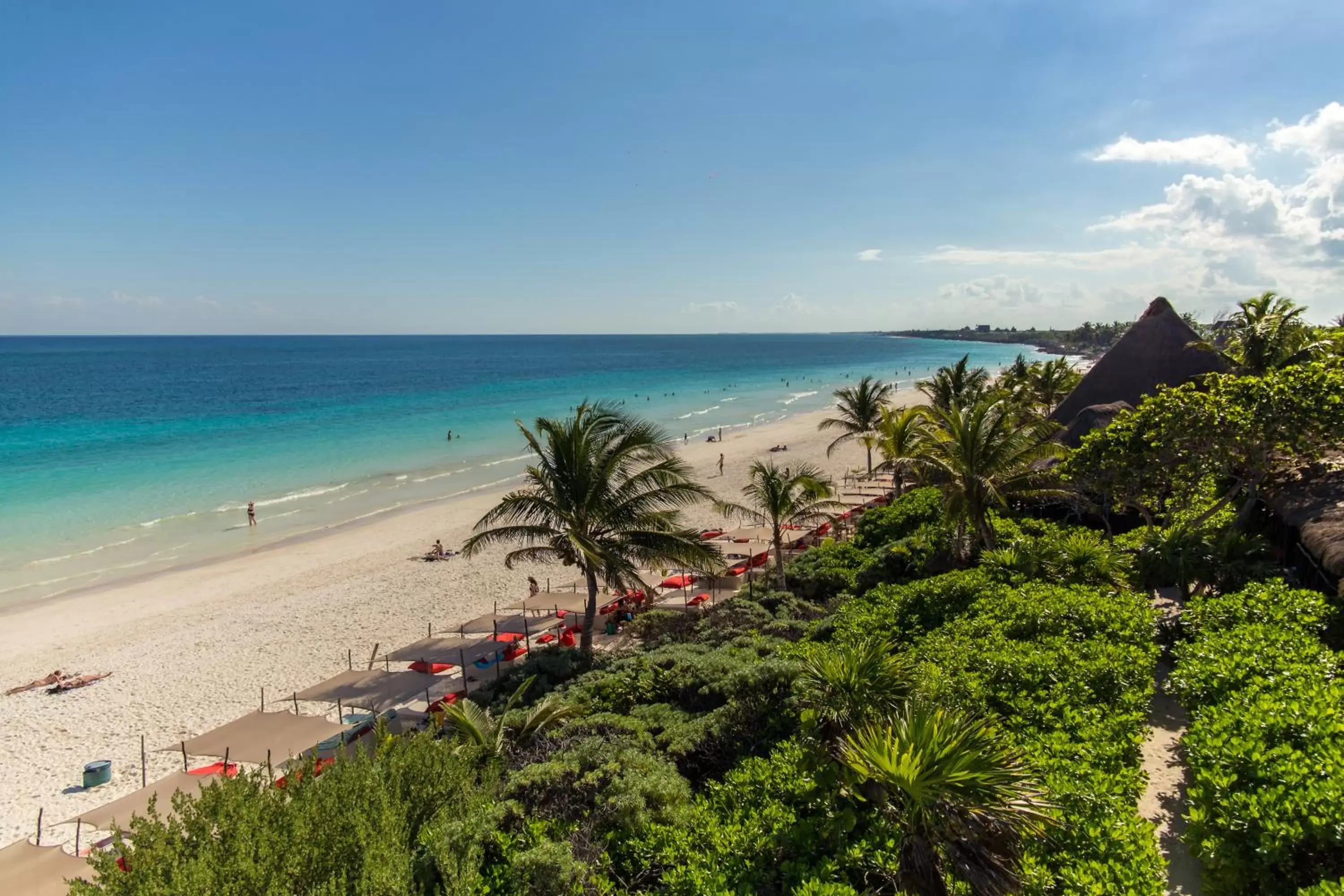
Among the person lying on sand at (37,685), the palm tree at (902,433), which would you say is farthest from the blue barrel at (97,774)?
the palm tree at (902,433)

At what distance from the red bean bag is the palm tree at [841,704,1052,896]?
11.4 metres

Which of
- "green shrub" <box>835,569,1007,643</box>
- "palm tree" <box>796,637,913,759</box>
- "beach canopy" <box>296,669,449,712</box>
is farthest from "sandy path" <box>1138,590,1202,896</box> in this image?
"beach canopy" <box>296,669,449,712</box>

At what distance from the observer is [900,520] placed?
1694 centimetres

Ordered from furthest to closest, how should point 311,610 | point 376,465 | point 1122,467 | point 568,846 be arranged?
point 376,465 → point 311,610 → point 1122,467 → point 568,846

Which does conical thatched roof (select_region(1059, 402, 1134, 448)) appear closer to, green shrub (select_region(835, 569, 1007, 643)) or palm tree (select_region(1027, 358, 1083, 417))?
green shrub (select_region(835, 569, 1007, 643))

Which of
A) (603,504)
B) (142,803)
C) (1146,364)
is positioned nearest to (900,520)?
(603,504)

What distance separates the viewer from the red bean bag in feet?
45.5

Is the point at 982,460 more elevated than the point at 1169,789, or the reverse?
the point at 982,460

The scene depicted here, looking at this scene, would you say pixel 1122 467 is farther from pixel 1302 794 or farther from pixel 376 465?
pixel 376 465

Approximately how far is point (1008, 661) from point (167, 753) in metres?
14.4

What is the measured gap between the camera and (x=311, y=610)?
19.7m

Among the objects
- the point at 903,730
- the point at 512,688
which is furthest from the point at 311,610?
the point at 903,730

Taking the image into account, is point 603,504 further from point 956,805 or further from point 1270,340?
point 1270,340

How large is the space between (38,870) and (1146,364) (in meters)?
26.9
